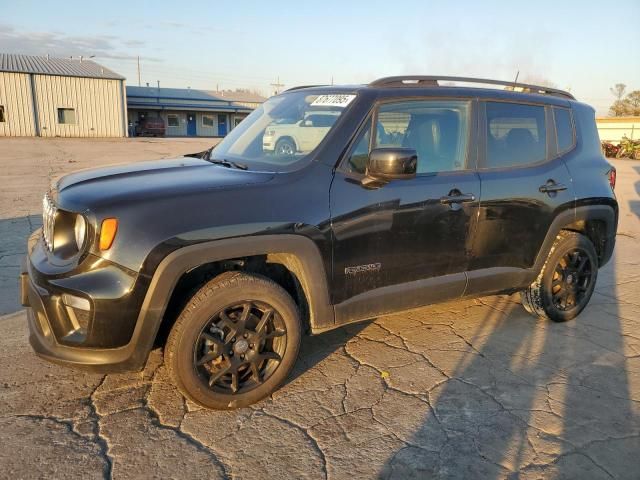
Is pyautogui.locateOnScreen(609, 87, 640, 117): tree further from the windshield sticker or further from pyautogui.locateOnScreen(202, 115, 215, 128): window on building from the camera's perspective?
the windshield sticker

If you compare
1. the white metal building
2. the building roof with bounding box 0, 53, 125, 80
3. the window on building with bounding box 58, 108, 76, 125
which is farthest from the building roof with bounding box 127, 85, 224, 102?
the window on building with bounding box 58, 108, 76, 125

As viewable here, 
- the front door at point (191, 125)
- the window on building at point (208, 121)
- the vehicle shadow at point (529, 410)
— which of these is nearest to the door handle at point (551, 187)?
the vehicle shadow at point (529, 410)

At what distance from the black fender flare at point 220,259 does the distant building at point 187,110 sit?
4764cm

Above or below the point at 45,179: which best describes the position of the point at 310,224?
above

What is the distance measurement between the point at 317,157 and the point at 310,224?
454 millimetres

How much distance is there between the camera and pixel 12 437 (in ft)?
8.59

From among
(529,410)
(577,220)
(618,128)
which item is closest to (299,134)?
(529,410)

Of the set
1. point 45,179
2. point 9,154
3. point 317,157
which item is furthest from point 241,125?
point 9,154

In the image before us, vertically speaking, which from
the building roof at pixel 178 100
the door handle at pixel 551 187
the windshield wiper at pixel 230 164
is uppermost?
the building roof at pixel 178 100

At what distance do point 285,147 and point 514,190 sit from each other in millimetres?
1781

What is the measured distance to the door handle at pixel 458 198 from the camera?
340 centimetres

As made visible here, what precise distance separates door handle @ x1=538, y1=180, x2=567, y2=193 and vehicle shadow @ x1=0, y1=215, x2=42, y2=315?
453cm

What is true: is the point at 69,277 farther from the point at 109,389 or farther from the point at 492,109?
the point at 492,109

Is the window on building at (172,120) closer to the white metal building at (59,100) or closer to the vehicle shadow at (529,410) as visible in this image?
the white metal building at (59,100)
